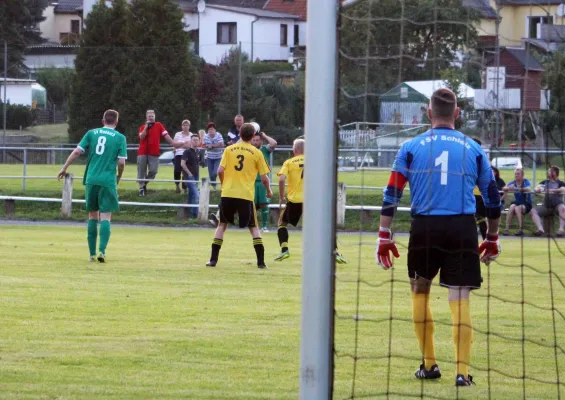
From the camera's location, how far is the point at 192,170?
2694cm

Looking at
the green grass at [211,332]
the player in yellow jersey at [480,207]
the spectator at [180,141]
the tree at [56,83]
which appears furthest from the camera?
the tree at [56,83]

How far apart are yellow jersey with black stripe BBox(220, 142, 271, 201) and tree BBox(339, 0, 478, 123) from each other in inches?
310

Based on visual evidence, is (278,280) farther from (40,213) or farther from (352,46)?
(40,213)

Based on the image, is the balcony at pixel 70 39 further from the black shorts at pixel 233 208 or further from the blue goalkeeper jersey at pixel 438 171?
the blue goalkeeper jersey at pixel 438 171

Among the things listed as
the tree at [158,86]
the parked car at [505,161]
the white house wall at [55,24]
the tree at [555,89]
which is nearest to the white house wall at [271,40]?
the tree at [158,86]

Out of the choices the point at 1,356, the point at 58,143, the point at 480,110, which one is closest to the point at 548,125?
the point at 480,110

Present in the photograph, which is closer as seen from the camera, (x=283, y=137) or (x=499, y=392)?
(x=499, y=392)

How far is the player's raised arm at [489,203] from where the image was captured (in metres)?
7.14

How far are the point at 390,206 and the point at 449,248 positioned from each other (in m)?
0.45

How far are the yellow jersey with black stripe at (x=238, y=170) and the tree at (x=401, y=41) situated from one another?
787cm

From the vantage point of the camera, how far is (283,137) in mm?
30891

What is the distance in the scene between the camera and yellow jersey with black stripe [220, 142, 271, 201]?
562 inches

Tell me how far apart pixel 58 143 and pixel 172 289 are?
2431 cm

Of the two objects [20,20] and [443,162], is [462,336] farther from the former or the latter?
[20,20]
